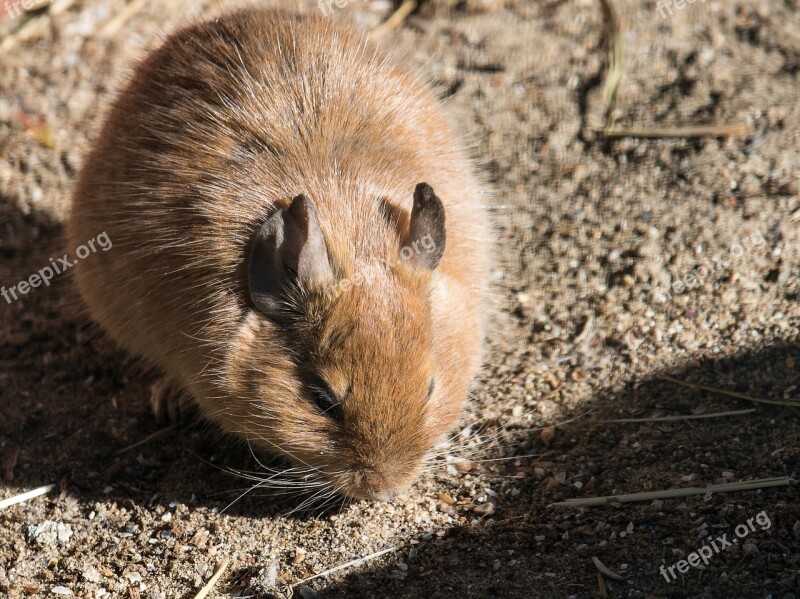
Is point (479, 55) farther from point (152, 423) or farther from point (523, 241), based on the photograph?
point (152, 423)

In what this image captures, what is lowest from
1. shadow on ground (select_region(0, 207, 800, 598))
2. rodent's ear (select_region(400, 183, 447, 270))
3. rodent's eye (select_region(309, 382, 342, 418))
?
shadow on ground (select_region(0, 207, 800, 598))

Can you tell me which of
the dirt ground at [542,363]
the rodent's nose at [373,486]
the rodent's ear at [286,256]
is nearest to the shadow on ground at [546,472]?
the dirt ground at [542,363]

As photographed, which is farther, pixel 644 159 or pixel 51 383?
pixel 644 159

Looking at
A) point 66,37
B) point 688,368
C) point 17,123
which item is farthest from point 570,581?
point 66,37

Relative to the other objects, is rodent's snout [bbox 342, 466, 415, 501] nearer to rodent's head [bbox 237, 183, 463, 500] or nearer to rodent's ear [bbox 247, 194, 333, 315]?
rodent's head [bbox 237, 183, 463, 500]

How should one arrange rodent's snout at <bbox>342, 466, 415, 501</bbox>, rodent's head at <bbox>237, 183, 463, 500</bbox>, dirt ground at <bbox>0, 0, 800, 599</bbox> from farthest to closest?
dirt ground at <bbox>0, 0, 800, 599</bbox> < rodent's snout at <bbox>342, 466, 415, 501</bbox> < rodent's head at <bbox>237, 183, 463, 500</bbox>

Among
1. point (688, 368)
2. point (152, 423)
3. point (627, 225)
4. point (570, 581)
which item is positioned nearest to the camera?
point (570, 581)

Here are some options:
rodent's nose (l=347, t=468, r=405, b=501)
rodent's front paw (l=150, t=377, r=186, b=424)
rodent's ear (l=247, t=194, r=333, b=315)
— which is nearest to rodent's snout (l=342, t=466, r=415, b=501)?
rodent's nose (l=347, t=468, r=405, b=501)

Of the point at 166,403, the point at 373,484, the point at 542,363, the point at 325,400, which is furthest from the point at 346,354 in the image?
the point at 166,403

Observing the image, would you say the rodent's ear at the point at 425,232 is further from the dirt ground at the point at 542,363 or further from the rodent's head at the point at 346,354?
the dirt ground at the point at 542,363
